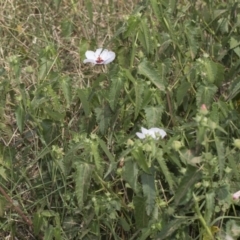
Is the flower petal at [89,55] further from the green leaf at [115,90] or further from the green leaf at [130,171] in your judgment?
the green leaf at [130,171]

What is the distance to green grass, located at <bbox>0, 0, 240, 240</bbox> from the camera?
169cm

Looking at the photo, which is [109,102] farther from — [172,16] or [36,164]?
[172,16]

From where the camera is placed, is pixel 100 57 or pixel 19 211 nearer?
pixel 19 211

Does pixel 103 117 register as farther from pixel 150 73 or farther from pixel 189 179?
Result: pixel 189 179

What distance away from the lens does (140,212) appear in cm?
174

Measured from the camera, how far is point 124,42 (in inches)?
86.7

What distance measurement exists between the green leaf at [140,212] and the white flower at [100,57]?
495 mm

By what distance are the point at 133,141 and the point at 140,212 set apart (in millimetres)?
247

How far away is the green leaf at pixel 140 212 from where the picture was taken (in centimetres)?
172

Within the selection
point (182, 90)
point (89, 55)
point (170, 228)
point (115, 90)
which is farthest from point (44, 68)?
point (170, 228)

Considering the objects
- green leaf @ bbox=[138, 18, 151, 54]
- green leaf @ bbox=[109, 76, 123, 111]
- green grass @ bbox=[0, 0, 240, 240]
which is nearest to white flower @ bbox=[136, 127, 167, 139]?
green grass @ bbox=[0, 0, 240, 240]

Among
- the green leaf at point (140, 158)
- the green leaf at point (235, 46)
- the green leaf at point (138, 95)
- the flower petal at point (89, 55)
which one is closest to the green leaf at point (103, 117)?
the green leaf at point (138, 95)

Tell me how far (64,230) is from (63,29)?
28.0 inches

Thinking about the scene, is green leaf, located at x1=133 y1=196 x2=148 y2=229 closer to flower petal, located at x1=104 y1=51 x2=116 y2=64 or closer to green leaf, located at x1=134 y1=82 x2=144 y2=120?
green leaf, located at x1=134 y1=82 x2=144 y2=120
